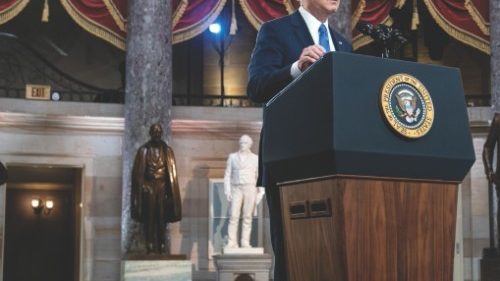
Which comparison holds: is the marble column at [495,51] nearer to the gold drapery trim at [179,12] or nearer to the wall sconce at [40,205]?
the gold drapery trim at [179,12]

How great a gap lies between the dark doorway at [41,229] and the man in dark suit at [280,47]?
15.4m

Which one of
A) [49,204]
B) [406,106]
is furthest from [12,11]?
[406,106]

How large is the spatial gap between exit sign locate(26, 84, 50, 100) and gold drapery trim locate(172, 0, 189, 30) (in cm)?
244

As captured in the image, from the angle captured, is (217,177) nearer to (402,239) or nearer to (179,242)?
(179,242)

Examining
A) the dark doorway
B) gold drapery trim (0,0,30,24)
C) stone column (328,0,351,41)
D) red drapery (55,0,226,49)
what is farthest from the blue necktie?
the dark doorway

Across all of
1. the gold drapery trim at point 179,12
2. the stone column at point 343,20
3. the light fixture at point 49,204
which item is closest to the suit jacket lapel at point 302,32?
the stone column at point 343,20

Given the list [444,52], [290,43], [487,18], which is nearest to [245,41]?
[444,52]

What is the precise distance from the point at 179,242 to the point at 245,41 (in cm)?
494

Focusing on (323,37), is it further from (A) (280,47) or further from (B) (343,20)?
(B) (343,20)

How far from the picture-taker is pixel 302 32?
9.64ft

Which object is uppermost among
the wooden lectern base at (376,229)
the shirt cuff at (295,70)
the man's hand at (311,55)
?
the man's hand at (311,55)

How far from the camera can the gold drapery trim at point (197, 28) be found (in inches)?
533

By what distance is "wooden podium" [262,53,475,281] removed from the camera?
7.23ft

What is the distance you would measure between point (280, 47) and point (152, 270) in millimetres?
8821
